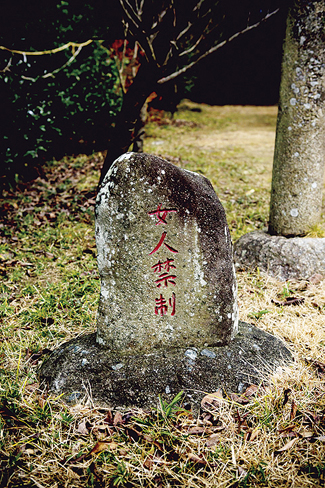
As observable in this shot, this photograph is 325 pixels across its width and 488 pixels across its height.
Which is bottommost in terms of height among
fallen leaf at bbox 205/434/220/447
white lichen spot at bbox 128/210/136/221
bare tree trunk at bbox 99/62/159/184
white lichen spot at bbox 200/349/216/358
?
fallen leaf at bbox 205/434/220/447

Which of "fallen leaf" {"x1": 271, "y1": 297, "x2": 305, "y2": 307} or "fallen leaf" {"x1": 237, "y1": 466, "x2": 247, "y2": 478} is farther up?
"fallen leaf" {"x1": 271, "y1": 297, "x2": 305, "y2": 307}

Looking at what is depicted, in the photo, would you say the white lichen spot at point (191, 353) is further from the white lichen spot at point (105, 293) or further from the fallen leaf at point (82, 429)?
the fallen leaf at point (82, 429)

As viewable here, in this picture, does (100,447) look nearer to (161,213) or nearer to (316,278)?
(161,213)

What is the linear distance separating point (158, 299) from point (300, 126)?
8.33ft

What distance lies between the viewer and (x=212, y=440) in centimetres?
212

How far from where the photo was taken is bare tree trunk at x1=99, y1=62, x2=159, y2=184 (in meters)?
4.62

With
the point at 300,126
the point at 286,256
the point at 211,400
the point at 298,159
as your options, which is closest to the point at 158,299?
the point at 211,400

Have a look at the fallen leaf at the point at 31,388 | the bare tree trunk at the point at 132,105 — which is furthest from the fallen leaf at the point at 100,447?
the bare tree trunk at the point at 132,105

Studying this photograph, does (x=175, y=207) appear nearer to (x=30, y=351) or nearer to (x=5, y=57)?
(x=30, y=351)

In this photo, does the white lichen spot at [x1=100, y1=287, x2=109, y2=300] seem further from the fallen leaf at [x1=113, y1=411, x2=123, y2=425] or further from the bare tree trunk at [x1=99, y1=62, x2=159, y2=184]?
the bare tree trunk at [x1=99, y1=62, x2=159, y2=184]

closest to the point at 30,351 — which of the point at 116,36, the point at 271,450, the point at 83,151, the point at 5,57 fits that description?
the point at 271,450

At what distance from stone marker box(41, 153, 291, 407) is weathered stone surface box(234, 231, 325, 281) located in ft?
5.01

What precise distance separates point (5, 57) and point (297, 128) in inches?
196

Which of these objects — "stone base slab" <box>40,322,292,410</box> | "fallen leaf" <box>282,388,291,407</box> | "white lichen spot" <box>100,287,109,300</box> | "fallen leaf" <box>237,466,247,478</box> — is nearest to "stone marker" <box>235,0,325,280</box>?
"stone base slab" <box>40,322,292,410</box>
